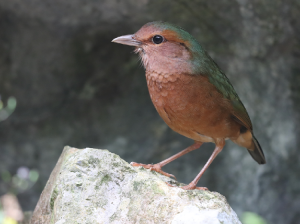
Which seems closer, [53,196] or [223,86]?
[53,196]

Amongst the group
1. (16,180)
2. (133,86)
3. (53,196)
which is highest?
(133,86)

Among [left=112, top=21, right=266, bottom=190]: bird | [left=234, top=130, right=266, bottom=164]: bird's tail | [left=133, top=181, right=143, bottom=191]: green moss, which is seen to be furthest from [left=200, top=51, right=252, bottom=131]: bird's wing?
[left=133, top=181, right=143, bottom=191]: green moss

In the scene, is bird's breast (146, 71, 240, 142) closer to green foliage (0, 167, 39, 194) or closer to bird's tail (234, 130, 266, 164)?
bird's tail (234, 130, 266, 164)

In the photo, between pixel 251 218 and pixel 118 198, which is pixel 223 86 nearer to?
pixel 118 198

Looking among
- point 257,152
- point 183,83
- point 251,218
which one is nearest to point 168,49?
point 183,83

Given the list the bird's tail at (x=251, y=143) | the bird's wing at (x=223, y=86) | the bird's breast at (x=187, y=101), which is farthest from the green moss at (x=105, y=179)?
the bird's tail at (x=251, y=143)

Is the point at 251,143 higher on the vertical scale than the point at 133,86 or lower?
lower

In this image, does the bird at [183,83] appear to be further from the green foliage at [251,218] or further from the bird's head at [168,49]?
the green foliage at [251,218]
